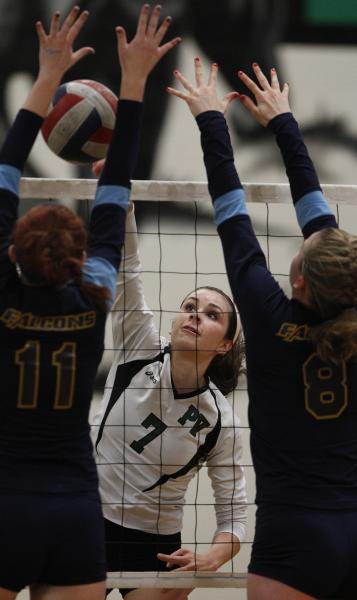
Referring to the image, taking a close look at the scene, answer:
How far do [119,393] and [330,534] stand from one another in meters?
1.28

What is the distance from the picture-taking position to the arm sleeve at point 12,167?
2.25 meters

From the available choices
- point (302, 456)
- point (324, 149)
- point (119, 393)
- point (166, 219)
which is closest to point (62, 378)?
point (302, 456)

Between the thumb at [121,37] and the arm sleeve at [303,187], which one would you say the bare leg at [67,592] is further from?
the thumb at [121,37]

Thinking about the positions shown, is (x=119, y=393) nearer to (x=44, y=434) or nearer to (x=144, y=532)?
(x=144, y=532)

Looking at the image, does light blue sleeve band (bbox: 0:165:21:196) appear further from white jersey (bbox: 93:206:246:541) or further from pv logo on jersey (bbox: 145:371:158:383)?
pv logo on jersey (bbox: 145:371:158:383)

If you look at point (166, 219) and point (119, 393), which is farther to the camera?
point (166, 219)

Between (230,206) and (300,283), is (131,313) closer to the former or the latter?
(230,206)

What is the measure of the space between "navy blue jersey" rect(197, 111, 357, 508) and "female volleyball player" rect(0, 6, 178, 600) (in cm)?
36

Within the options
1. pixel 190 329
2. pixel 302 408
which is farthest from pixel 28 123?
pixel 190 329

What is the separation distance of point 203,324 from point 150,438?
1.48ft

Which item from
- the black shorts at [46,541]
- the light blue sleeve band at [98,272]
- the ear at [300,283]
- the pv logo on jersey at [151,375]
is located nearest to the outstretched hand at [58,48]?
the light blue sleeve band at [98,272]

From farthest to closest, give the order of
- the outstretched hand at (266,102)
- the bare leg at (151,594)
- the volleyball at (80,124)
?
the bare leg at (151,594) → the volleyball at (80,124) → the outstretched hand at (266,102)

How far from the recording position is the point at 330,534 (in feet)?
7.41

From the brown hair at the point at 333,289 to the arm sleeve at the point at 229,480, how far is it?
1145mm
